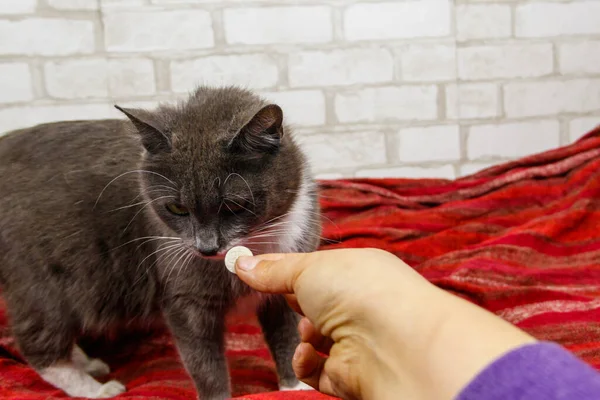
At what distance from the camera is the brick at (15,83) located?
198cm

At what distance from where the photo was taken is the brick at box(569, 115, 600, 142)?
2275 millimetres

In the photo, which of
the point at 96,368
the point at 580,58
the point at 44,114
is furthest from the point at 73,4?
the point at 580,58

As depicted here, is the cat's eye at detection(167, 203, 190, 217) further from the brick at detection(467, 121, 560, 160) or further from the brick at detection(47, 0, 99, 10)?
the brick at detection(467, 121, 560, 160)

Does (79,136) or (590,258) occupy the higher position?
(79,136)

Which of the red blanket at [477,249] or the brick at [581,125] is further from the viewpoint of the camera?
the brick at [581,125]

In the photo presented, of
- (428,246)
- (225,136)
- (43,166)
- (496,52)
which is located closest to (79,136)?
(43,166)

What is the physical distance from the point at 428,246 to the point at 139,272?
87cm

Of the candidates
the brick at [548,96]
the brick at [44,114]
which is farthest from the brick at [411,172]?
the brick at [44,114]

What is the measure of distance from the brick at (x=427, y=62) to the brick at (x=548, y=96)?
0.27 metres

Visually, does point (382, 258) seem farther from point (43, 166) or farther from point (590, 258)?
point (590, 258)

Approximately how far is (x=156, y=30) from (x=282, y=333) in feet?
4.10

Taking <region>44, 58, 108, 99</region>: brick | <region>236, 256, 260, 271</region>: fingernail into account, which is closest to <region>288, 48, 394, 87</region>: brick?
<region>44, 58, 108, 99</region>: brick

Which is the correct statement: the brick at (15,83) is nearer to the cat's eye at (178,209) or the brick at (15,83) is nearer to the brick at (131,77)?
the brick at (131,77)

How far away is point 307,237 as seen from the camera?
3.91 ft
